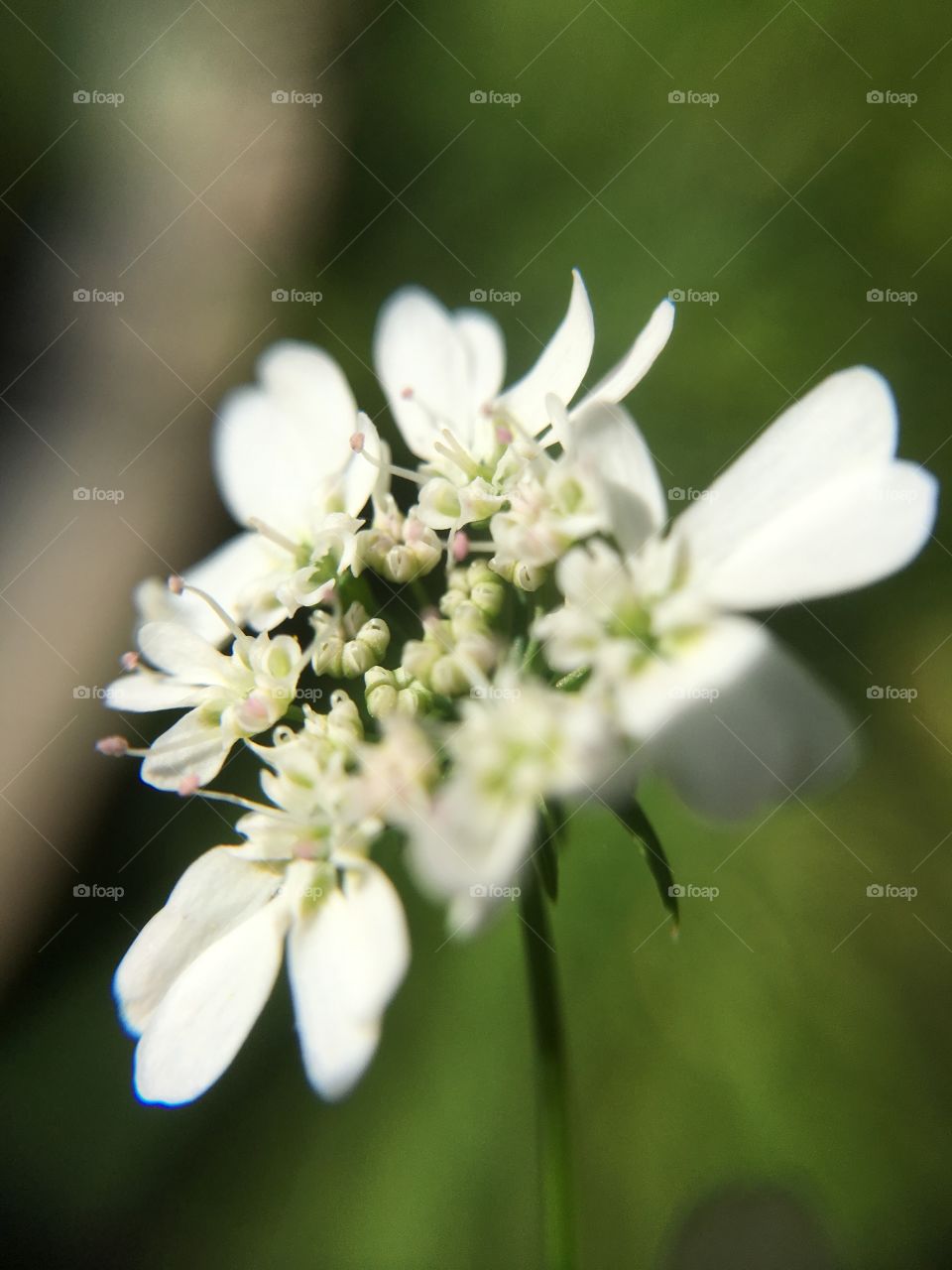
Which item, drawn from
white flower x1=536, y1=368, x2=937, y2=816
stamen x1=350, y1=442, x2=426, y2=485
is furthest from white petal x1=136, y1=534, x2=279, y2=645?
white flower x1=536, y1=368, x2=937, y2=816

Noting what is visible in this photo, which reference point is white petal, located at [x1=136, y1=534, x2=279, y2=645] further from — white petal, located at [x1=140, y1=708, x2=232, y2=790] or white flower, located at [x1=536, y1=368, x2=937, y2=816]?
white flower, located at [x1=536, y1=368, x2=937, y2=816]

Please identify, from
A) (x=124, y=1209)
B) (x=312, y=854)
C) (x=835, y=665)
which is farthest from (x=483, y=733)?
(x=124, y=1209)

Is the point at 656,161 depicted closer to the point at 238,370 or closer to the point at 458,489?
the point at 238,370

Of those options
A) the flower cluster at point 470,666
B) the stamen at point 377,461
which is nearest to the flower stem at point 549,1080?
the flower cluster at point 470,666

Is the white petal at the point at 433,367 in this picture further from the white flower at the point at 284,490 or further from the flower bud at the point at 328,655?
the flower bud at the point at 328,655

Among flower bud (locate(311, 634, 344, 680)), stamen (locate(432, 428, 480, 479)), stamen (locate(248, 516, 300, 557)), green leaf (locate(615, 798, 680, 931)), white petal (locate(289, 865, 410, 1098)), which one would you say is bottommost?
white petal (locate(289, 865, 410, 1098))

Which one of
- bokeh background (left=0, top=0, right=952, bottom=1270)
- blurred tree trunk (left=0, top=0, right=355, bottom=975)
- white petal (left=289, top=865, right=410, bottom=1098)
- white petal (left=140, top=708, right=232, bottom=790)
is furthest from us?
blurred tree trunk (left=0, top=0, right=355, bottom=975)

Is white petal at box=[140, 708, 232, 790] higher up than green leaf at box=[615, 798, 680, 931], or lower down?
lower down
